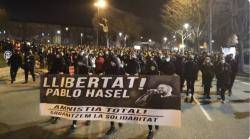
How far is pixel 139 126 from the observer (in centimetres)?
1116

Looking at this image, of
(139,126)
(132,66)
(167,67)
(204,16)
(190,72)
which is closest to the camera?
(139,126)

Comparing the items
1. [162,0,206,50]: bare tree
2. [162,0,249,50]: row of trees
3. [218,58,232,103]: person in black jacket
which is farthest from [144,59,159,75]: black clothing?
[162,0,206,50]: bare tree

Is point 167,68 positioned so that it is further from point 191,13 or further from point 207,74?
point 191,13

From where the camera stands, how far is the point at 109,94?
9930 millimetres

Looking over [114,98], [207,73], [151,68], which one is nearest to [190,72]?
[207,73]

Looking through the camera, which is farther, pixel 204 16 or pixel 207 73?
pixel 204 16

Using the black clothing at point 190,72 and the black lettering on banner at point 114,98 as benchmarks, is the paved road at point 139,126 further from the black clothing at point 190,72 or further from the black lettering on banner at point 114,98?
the black clothing at point 190,72

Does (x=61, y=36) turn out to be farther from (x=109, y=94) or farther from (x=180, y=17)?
(x=109, y=94)

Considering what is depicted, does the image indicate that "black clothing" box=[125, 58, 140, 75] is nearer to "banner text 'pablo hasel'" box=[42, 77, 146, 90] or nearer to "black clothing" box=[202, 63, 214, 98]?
"black clothing" box=[202, 63, 214, 98]

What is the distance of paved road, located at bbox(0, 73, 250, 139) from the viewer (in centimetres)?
1003

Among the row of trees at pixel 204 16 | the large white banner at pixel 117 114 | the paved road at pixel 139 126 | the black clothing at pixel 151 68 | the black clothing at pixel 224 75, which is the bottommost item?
the paved road at pixel 139 126

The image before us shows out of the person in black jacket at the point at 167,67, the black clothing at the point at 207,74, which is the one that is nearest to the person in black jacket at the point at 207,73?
the black clothing at the point at 207,74

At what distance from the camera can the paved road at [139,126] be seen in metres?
10.0

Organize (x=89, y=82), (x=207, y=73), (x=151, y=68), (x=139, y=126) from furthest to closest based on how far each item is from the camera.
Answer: (x=207, y=73)
(x=151, y=68)
(x=139, y=126)
(x=89, y=82)
